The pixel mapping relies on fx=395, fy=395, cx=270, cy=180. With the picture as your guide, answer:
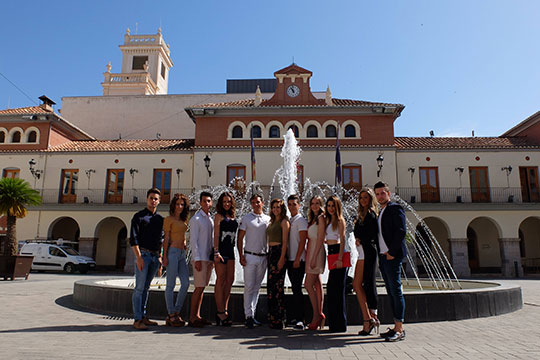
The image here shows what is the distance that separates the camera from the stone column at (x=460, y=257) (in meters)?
20.6

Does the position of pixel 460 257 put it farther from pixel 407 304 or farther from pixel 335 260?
pixel 335 260

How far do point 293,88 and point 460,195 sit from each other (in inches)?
450

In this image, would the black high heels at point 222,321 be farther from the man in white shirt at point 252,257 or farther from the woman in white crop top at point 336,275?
the woman in white crop top at point 336,275

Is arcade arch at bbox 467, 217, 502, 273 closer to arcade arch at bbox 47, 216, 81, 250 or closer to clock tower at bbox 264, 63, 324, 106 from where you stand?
clock tower at bbox 264, 63, 324, 106

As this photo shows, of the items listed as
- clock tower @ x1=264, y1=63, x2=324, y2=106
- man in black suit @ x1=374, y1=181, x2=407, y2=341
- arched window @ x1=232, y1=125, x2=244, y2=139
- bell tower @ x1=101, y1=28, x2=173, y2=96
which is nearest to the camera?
man in black suit @ x1=374, y1=181, x2=407, y2=341

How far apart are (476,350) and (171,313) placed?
3.59m

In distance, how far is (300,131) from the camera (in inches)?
916

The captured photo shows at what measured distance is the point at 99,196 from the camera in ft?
76.3

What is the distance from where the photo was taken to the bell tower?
3906 cm

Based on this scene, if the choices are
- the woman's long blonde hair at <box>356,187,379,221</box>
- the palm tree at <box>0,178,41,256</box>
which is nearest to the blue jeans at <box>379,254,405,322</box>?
the woman's long blonde hair at <box>356,187,379,221</box>

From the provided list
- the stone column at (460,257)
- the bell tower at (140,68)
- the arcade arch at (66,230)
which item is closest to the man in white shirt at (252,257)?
the stone column at (460,257)

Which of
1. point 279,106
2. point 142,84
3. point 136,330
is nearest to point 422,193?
point 279,106

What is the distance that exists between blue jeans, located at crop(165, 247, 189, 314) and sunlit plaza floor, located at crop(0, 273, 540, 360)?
0.32 meters

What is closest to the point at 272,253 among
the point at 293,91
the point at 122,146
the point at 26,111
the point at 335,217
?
the point at 335,217
